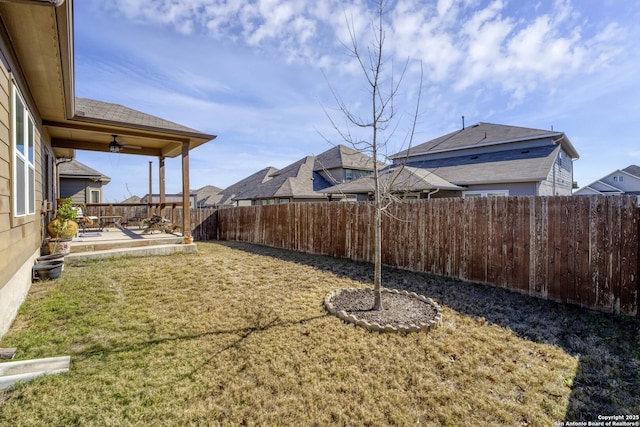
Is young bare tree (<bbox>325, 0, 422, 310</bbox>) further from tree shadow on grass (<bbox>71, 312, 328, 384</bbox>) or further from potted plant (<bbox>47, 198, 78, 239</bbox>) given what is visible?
potted plant (<bbox>47, 198, 78, 239</bbox>)

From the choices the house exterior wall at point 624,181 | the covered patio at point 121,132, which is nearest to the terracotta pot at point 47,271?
the covered patio at point 121,132

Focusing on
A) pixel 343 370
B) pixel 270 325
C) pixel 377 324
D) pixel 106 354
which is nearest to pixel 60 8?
pixel 106 354

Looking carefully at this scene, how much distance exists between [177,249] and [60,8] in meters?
6.24

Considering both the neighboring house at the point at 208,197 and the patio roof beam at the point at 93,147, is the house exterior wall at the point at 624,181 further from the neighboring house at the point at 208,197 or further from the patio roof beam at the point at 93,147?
the neighboring house at the point at 208,197

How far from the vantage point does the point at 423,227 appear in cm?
652

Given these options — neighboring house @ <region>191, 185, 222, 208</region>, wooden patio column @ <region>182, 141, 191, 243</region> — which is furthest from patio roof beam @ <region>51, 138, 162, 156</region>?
neighboring house @ <region>191, 185, 222, 208</region>

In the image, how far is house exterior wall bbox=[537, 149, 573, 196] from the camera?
14.1 metres

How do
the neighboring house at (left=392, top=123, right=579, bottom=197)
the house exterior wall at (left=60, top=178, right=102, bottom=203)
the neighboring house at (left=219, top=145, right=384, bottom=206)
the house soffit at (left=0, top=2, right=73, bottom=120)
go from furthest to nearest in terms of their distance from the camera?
1. the neighboring house at (left=219, top=145, right=384, bottom=206)
2. the house exterior wall at (left=60, top=178, right=102, bottom=203)
3. the neighboring house at (left=392, top=123, right=579, bottom=197)
4. the house soffit at (left=0, top=2, right=73, bottom=120)

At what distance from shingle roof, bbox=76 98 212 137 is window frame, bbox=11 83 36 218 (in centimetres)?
218

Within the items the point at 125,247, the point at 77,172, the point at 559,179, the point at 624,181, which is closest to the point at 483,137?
the point at 559,179

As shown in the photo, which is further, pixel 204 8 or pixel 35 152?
pixel 204 8

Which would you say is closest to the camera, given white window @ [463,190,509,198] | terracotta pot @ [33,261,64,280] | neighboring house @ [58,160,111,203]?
terracotta pot @ [33,261,64,280]

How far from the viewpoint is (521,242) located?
201 inches

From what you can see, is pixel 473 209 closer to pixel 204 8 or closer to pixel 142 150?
pixel 204 8
